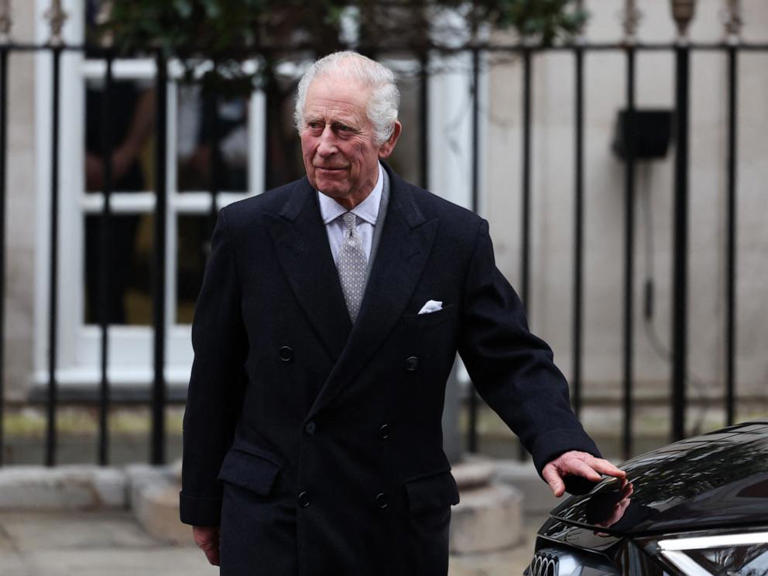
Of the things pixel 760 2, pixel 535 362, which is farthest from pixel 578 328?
pixel 535 362

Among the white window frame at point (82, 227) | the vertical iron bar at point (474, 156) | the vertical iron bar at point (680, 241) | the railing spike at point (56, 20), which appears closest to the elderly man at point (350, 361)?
the vertical iron bar at point (474, 156)

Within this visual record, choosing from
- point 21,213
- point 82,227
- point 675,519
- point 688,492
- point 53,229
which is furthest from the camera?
point 82,227

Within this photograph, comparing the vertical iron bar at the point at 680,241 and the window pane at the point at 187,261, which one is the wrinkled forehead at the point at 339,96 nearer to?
the vertical iron bar at the point at 680,241

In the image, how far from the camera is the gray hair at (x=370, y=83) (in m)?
3.41

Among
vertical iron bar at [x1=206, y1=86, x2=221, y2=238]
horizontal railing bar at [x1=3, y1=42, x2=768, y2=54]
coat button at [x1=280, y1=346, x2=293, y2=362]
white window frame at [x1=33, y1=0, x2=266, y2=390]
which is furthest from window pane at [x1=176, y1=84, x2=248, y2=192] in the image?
coat button at [x1=280, y1=346, x2=293, y2=362]

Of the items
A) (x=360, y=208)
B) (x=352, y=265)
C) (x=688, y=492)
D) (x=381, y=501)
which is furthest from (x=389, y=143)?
(x=688, y=492)

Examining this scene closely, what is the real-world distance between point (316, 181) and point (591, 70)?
19.2 feet

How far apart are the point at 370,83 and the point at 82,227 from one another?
6.15m

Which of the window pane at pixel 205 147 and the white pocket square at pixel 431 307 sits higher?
the window pane at pixel 205 147

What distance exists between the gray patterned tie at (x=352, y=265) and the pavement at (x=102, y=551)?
288 cm

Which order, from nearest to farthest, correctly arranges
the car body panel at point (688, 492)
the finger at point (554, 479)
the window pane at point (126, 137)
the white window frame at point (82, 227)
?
the car body panel at point (688, 492) < the finger at point (554, 479) < the white window frame at point (82, 227) < the window pane at point (126, 137)

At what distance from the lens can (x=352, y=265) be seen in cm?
357

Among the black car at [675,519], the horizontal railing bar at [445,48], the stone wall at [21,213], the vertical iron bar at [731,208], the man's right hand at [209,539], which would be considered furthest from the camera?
the stone wall at [21,213]

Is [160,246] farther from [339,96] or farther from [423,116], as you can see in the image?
[339,96]
